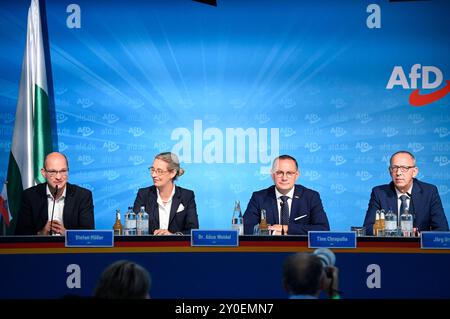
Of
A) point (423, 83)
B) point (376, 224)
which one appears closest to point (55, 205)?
point (376, 224)

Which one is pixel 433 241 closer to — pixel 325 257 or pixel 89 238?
pixel 89 238

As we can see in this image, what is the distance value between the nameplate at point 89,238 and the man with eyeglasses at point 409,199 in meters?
2.11

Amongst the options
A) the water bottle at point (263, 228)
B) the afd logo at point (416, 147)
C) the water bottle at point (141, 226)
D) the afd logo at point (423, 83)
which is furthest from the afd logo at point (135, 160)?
the afd logo at point (416, 147)

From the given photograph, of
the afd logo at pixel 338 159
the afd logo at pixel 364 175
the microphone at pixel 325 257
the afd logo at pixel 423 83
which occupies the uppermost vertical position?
the afd logo at pixel 423 83

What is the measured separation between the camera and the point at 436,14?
7.54m

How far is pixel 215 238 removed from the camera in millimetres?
5500

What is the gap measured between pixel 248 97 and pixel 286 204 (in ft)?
5.15

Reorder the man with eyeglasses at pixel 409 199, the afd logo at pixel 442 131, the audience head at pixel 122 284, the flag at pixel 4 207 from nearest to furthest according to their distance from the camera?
the audience head at pixel 122 284 < the man with eyeglasses at pixel 409 199 < the flag at pixel 4 207 < the afd logo at pixel 442 131

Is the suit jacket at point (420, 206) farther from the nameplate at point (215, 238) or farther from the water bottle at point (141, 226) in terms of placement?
the water bottle at point (141, 226)

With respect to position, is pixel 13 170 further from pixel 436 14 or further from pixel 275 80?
pixel 436 14

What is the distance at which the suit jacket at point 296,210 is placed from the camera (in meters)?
6.31

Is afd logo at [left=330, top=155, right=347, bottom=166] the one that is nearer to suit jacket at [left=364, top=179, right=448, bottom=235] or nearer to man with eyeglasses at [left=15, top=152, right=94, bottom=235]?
suit jacket at [left=364, top=179, right=448, bottom=235]
